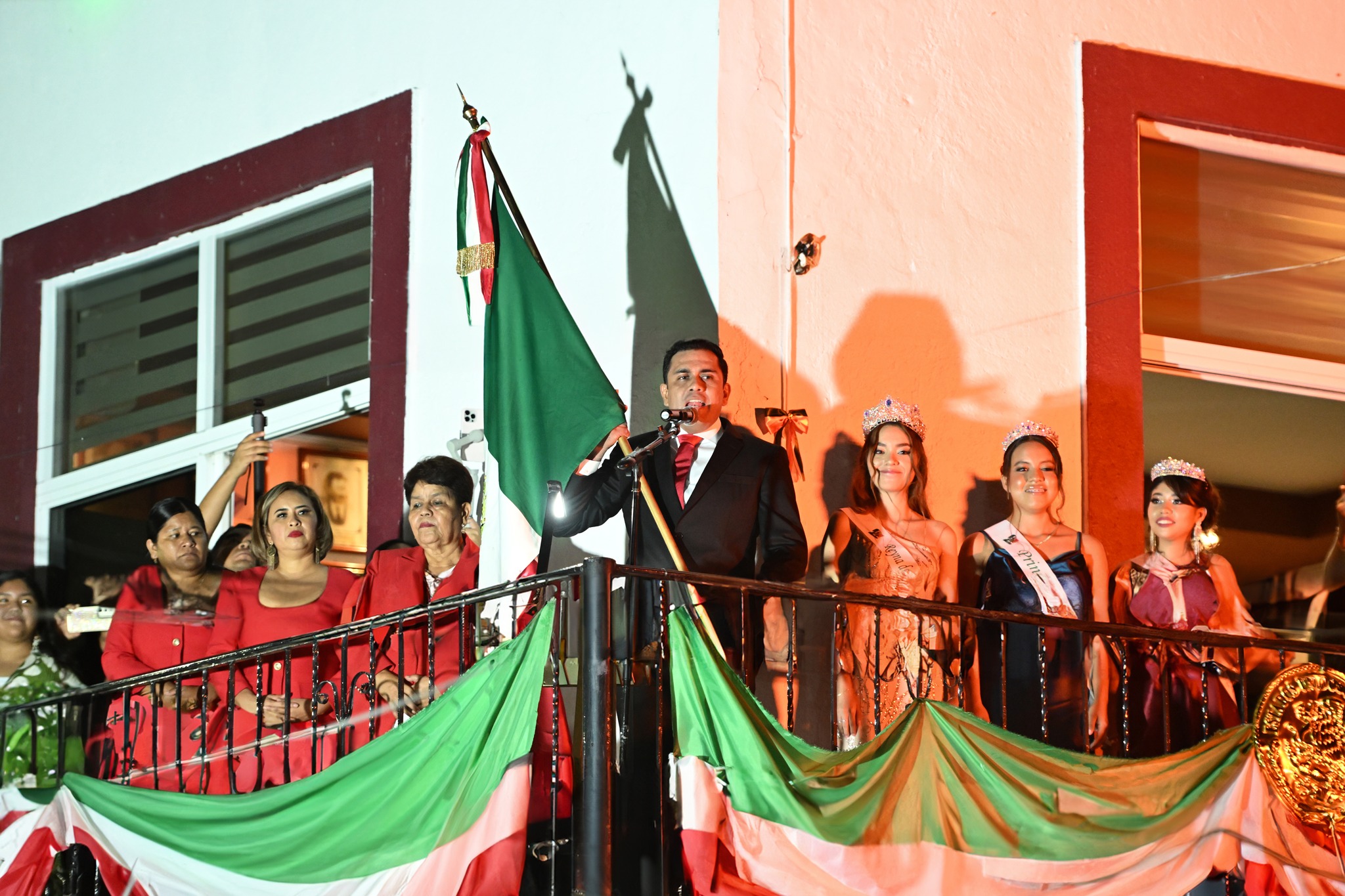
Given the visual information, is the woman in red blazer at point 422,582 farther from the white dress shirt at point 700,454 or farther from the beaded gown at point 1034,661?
the beaded gown at point 1034,661

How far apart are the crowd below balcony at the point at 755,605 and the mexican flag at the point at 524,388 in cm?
12

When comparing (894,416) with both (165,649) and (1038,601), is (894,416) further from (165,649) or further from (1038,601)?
(165,649)

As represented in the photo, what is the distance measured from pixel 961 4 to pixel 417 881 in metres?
4.07

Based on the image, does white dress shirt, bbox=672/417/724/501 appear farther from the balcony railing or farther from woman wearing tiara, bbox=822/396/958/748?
woman wearing tiara, bbox=822/396/958/748

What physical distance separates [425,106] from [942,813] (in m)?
3.96

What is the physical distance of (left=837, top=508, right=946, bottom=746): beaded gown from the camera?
571cm

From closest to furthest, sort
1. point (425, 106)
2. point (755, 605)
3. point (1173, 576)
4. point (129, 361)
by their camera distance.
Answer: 1. point (755, 605)
2. point (1173, 576)
3. point (425, 106)
4. point (129, 361)

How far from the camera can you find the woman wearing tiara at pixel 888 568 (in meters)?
5.71

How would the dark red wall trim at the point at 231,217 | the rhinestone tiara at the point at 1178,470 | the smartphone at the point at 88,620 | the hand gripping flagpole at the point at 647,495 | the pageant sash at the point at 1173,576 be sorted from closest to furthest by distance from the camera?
the hand gripping flagpole at the point at 647,495, the pageant sash at the point at 1173,576, the rhinestone tiara at the point at 1178,470, the smartphone at the point at 88,620, the dark red wall trim at the point at 231,217

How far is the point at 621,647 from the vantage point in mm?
5242

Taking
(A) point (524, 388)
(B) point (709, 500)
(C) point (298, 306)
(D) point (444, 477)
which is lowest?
(B) point (709, 500)

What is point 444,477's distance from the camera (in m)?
6.23

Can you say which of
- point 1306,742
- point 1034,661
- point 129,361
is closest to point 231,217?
point 129,361

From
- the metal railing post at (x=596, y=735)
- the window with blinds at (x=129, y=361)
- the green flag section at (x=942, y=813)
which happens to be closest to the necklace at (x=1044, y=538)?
the green flag section at (x=942, y=813)
